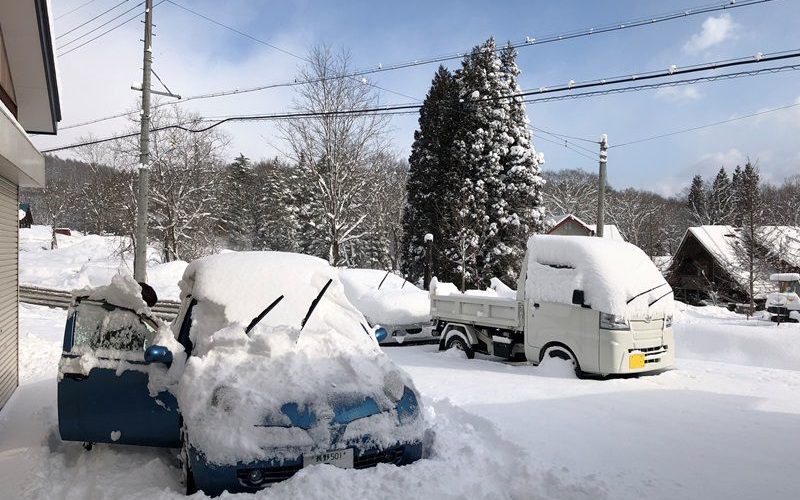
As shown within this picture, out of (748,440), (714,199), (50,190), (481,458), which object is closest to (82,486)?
(481,458)

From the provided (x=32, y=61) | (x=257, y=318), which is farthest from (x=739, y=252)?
(x=32, y=61)

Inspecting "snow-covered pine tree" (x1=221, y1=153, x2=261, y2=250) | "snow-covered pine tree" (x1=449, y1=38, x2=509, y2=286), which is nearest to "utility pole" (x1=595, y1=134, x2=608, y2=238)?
"snow-covered pine tree" (x1=449, y1=38, x2=509, y2=286)

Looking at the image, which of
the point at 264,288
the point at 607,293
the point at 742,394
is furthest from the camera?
the point at 607,293

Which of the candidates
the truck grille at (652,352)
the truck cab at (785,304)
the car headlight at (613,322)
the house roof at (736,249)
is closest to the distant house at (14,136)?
the car headlight at (613,322)

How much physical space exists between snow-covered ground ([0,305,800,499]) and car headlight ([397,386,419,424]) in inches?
14.4

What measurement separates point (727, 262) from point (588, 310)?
28.6m

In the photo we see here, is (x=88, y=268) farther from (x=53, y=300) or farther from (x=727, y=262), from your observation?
(x=727, y=262)

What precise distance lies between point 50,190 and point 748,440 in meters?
60.2

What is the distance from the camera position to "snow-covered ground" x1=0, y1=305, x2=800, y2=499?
3838mm

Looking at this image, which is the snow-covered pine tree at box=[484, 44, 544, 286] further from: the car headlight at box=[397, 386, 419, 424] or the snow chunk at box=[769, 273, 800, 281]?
the car headlight at box=[397, 386, 419, 424]

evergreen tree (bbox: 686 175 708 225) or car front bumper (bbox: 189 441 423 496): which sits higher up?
evergreen tree (bbox: 686 175 708 225)

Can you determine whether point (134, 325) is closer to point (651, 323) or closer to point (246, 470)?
point (246, 470)

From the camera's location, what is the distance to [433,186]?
35.3m

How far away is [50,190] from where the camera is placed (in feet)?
167
